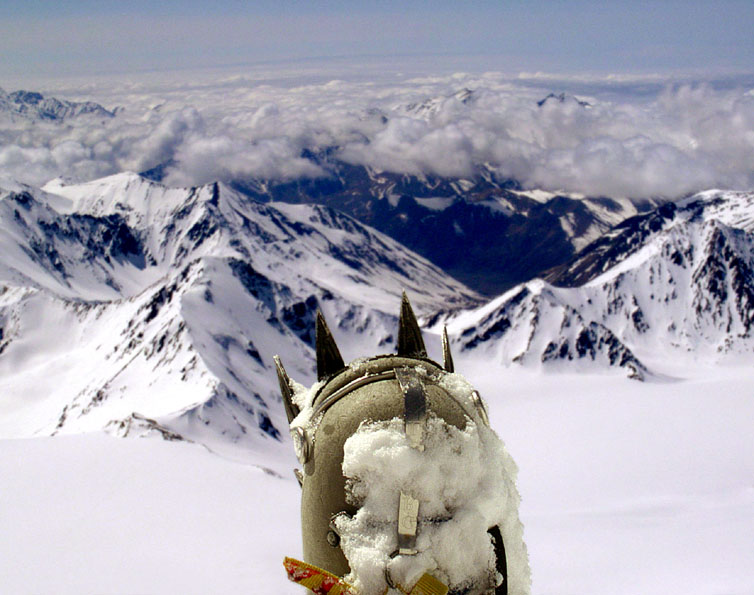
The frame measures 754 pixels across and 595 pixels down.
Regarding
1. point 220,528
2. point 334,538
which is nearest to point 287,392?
point 334,538

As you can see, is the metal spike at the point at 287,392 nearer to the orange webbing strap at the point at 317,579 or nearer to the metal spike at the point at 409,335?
the metal spike at the point at 409,335

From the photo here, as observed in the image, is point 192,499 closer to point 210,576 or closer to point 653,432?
point 210,576

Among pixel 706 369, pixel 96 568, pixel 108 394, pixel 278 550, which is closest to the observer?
Result: pixel 96 568

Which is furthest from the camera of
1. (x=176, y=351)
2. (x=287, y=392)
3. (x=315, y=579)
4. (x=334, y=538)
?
(x=176, y=351)

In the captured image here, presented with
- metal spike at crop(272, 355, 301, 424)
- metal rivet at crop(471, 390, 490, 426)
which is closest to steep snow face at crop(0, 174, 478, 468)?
metal spike at crop(272, 355, 301, 424)

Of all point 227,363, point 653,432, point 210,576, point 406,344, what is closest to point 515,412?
point 653,432

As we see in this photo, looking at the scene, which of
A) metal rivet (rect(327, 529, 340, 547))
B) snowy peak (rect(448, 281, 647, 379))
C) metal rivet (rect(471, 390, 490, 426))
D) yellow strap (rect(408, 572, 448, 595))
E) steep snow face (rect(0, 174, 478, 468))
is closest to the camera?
yellow strap (rect(408, 572, 448, 595))

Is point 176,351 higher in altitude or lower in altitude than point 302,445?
lower

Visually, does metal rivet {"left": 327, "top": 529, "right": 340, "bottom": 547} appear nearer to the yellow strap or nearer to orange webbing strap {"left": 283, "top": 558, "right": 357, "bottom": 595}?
orange webbing strap {"left": 283, "top": 558, "right": 357, "bottom": 595}

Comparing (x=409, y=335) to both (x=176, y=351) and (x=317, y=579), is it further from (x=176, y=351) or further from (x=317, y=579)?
(x=176, y=351)
